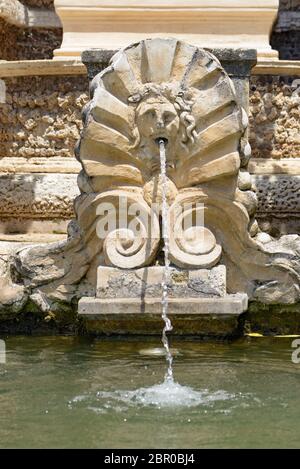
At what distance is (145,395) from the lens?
266 inches

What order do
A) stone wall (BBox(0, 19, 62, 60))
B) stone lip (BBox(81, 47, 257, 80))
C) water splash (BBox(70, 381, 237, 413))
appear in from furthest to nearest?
stone wall (BBox(0, 19, 62, 60)) → stone lip (BBox(81, 47, 257, 80)) → water splash (BBox(70, 381, 237, 413))

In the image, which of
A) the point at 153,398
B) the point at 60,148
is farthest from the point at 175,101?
the point at 60,148

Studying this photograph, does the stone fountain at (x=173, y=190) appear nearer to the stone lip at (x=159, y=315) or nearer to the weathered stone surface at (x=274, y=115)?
the stone lip at (x=159, y=315)

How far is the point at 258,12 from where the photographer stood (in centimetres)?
1098

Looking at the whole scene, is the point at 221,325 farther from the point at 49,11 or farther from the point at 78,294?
the point at 49,11

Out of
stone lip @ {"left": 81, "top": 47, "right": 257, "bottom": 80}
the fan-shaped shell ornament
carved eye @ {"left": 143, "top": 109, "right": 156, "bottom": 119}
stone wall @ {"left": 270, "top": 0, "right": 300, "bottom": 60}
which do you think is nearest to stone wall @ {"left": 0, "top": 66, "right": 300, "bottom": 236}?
stone lip @ {"left": 81, "top": 47, "right": 257, "bottom": 80}

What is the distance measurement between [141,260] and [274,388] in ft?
4.95

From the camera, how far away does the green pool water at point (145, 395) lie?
19.6 feet

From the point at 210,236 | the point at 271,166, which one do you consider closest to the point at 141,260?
the point at 210,236

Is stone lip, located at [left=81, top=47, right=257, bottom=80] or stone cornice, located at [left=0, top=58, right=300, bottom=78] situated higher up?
stone cornice, located at [left=0, top=58, right=300, bottom=78]

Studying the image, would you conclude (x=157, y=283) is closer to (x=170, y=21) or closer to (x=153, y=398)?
(x=153, y=398)

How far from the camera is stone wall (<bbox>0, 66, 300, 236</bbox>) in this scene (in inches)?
390

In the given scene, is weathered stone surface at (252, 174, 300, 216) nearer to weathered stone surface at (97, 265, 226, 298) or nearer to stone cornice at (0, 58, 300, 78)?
stone cornice at (0, 58, 300, 78)

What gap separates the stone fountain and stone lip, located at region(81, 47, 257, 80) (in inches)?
12.7
